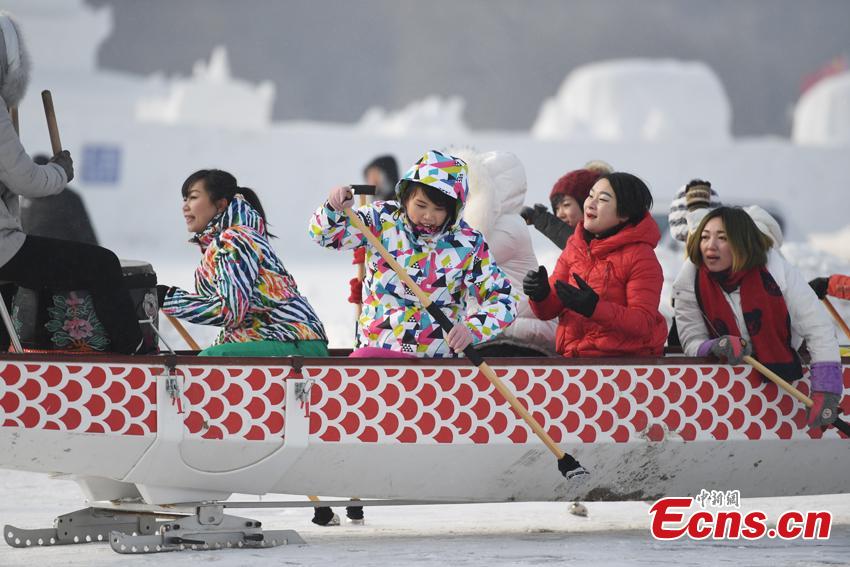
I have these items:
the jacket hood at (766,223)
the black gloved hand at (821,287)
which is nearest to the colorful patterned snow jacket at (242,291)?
the jacket hood at (766,223)

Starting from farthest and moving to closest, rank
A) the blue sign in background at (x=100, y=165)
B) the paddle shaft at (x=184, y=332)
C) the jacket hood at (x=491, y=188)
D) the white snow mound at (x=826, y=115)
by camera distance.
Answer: the white snow mound at (x=826, y=115), the blue sign in background at (x=100, y=165), the jacket hood at (x=491, y=188), the paddle shaft at (x=184, y=332)

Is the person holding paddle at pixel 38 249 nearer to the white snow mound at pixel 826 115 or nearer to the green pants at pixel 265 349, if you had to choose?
the green pants at pixel 265 349

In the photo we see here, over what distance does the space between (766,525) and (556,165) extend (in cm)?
1951

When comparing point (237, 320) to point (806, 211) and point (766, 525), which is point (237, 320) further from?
point (806, 211)

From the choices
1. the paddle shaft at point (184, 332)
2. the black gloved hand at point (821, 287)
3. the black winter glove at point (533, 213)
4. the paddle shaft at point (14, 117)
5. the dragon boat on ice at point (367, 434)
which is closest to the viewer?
the dragon boat on ice at point (367, 434)

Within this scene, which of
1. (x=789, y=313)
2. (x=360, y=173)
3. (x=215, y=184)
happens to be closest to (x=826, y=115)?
(x=360, y=173)

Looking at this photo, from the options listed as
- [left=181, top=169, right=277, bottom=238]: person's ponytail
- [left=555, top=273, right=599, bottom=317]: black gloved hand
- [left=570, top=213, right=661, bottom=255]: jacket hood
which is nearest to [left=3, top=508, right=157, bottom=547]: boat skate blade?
[left=181, top=169, right=277, bottom=238]: person's ponytail

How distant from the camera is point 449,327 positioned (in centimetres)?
500

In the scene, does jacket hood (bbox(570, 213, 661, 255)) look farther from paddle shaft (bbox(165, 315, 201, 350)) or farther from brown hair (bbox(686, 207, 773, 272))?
paddle shaft (bbox(165, 315, 201, 350))

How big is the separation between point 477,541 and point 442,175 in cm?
126

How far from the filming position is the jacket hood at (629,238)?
531 centimetres

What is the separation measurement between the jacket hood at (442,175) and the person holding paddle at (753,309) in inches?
36.3

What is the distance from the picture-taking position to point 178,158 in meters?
23.8

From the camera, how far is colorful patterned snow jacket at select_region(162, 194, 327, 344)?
5113 mm
